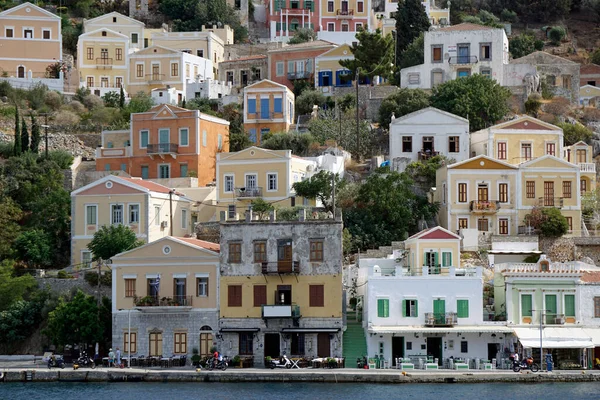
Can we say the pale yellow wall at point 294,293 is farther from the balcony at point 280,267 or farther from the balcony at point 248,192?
the balcony at point 248,192

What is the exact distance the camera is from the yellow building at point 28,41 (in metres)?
97.6

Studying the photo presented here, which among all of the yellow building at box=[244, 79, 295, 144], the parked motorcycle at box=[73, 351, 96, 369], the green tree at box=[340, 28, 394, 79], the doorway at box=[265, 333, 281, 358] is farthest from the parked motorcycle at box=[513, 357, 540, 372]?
the green tree at box=[340, 28, 394, 79]

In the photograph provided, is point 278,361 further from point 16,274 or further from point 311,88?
point 311,88

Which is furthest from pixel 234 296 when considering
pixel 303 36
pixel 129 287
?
pixel 303 36

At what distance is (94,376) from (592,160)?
3417 centimetres

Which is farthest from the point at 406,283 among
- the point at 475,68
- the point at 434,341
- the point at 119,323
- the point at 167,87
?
the point at 167,87

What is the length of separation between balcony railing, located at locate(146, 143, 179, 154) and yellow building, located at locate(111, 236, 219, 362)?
17672mm

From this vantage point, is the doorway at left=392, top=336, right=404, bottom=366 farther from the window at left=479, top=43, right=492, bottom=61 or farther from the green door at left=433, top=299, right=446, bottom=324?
the window at left=479, top=43, right=492, bottom=61

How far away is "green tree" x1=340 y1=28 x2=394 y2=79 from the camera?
8794cm

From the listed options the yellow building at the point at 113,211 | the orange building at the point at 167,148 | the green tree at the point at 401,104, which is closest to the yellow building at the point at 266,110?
the green tree at the point at 401,104

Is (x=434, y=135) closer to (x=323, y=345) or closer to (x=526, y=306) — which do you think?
(x=526, y=306)

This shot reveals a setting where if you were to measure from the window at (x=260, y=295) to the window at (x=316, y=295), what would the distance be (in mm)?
1947

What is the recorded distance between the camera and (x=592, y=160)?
77.0 m

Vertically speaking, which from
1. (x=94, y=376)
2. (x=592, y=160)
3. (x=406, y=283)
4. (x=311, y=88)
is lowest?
(x=94, y=376)
